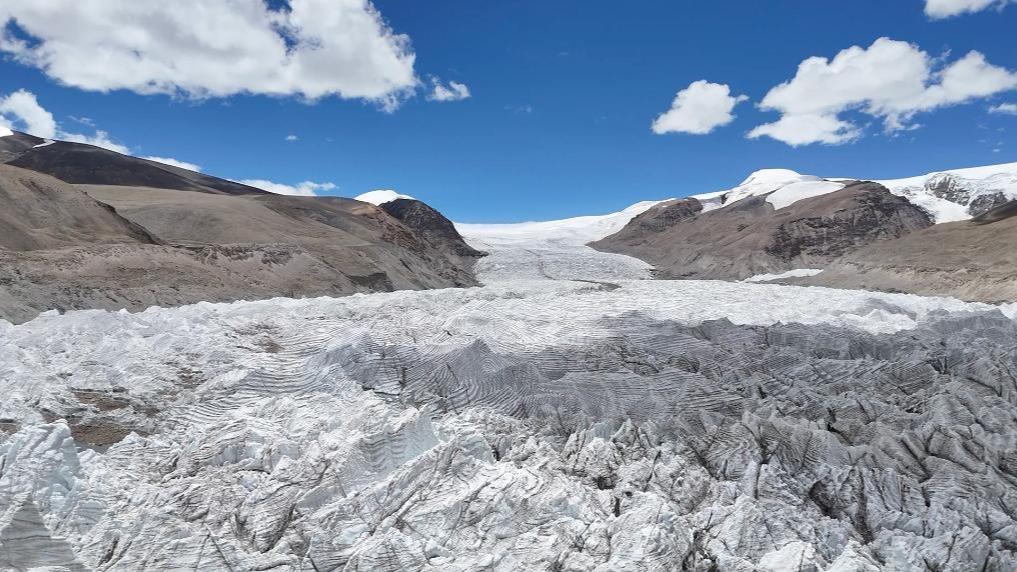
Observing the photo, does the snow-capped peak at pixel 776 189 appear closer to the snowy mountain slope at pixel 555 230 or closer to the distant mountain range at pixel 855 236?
the distant mountain range at pixel 855 236

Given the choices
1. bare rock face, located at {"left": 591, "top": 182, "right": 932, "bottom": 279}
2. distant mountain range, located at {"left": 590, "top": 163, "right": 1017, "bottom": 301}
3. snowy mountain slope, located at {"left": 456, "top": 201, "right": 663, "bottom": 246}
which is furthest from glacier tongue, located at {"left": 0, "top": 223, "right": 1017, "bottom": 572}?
snowy mountain slope, located at {"left": 456, "top": 201, "right": 663, "bottom": 246}

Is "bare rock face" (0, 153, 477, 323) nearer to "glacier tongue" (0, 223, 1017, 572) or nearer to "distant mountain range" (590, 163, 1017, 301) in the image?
"glacier tongue" (0, 223, 1017, 572)

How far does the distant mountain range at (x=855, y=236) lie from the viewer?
4169cm

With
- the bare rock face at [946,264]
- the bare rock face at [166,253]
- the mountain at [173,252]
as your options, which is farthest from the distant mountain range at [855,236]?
the bare rock face at [166,253]

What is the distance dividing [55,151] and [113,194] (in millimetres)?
48759

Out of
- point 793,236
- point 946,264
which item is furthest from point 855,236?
point 946,264

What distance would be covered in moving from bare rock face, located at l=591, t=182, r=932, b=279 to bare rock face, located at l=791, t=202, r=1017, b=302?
8.66m

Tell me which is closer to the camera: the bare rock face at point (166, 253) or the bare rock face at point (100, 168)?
the bare rock face at point (166, 253)

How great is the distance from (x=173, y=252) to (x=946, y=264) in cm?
4497

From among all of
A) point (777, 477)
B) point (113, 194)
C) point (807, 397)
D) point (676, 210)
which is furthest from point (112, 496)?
point (676, 210)

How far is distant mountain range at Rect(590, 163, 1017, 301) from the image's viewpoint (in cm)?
4169

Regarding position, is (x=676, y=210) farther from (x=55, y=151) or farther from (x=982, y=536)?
(x=982, y=536)

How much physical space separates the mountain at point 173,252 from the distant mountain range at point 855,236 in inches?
1154

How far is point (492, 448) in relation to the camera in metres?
11.4
